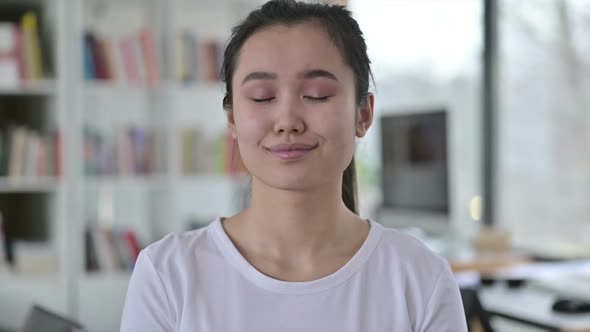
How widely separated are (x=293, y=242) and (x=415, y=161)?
10.8 ft

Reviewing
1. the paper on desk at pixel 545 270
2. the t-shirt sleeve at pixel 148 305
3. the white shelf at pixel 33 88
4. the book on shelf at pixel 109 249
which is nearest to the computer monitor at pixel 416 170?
the paper on desk at pixel 545 270

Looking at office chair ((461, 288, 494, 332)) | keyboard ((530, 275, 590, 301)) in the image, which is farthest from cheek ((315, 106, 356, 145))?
keyboard ((530, 275, 590, 301))

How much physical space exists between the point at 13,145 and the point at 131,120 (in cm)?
71

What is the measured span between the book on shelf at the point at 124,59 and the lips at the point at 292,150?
3390 millimetres

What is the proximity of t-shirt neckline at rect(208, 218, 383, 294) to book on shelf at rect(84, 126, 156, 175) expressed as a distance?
3253 millimetres

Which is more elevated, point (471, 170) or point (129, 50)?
point (129, 50)

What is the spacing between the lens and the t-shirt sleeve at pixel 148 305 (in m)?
1.20

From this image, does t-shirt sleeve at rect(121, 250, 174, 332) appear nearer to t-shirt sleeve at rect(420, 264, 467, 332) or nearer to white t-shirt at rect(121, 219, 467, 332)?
white t-shirt at rect(121, 219, 467, 332)

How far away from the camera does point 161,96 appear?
15.2 feet

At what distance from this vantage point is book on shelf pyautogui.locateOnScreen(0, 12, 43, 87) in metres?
4.24

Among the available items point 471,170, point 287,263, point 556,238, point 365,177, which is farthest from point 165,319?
point 365,177

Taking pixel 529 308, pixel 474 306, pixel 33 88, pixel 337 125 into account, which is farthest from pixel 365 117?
pixel 33 88

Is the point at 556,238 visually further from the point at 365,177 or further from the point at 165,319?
the point at 165,319

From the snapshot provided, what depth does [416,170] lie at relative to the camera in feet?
14.6
